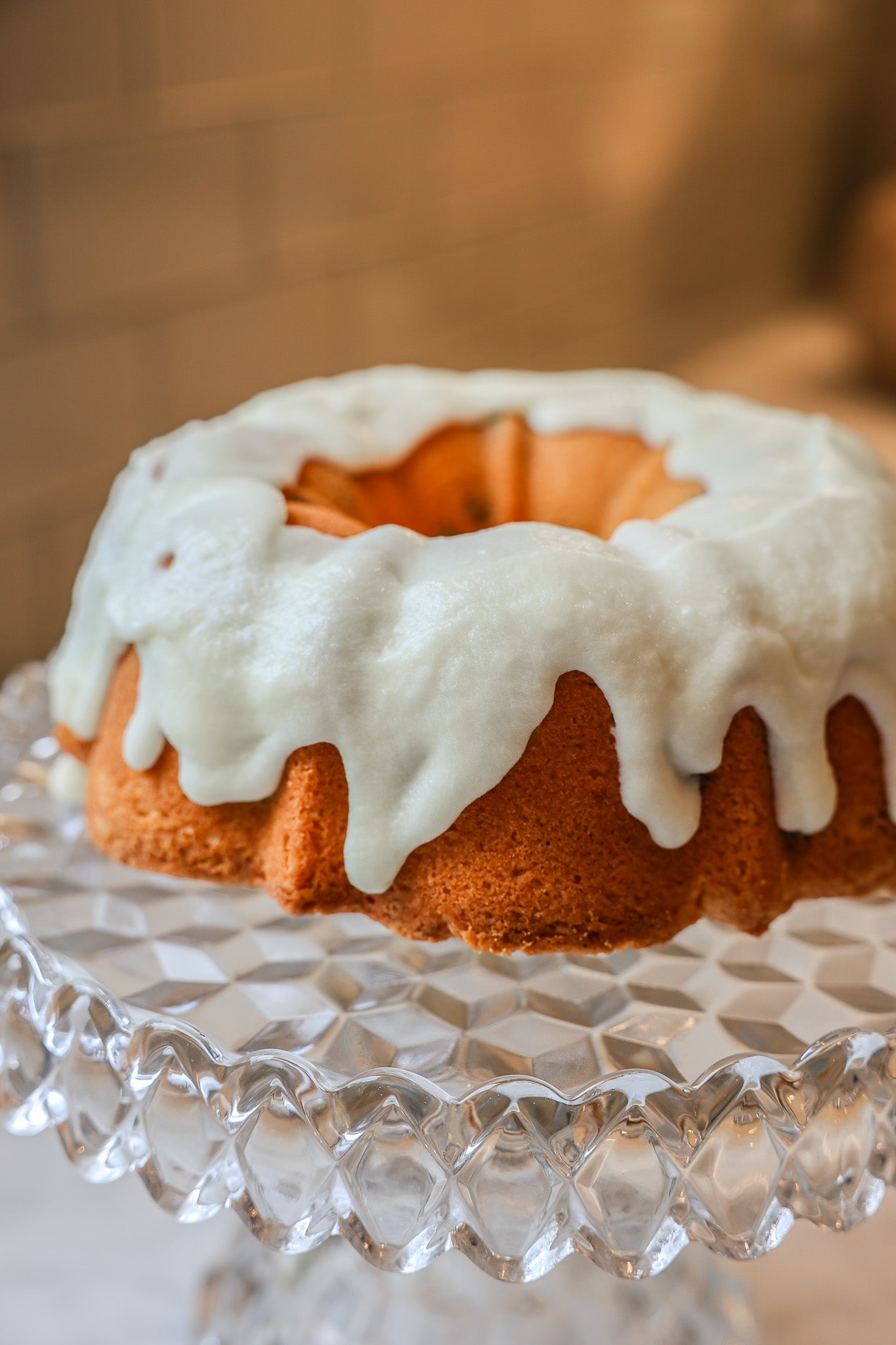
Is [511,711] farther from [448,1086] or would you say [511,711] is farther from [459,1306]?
[459,1306]

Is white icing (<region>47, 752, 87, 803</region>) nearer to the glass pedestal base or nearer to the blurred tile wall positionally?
the glass pedestal base

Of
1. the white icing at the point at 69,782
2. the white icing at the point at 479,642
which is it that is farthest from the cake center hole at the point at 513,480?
the white icing at the point at 69,782

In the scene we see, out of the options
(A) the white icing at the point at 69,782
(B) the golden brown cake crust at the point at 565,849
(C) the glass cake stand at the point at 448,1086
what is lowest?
(A) the white icing at the point at 69,782

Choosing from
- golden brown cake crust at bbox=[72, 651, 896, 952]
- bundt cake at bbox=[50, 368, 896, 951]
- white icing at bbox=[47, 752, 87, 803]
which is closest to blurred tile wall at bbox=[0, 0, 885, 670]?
white icing at bbox=[47, 752, 87, 803]

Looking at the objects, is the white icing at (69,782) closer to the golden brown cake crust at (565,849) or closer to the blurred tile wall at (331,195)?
the golden brown cake crust at (565,849)

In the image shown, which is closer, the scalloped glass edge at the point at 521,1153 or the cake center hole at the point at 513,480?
the scalloped glass edge at the point at 521,1153

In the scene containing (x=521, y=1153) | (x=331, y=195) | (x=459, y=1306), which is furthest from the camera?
(x=331, y=195)

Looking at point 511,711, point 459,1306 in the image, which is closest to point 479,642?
point 511,711

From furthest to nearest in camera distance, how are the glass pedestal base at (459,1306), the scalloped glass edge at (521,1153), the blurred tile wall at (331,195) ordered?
1. the blurred tile wall at (331,195)
2. the glass pedestal base at (459,1306)
3. the scalloped glass edge at (521,1153)
